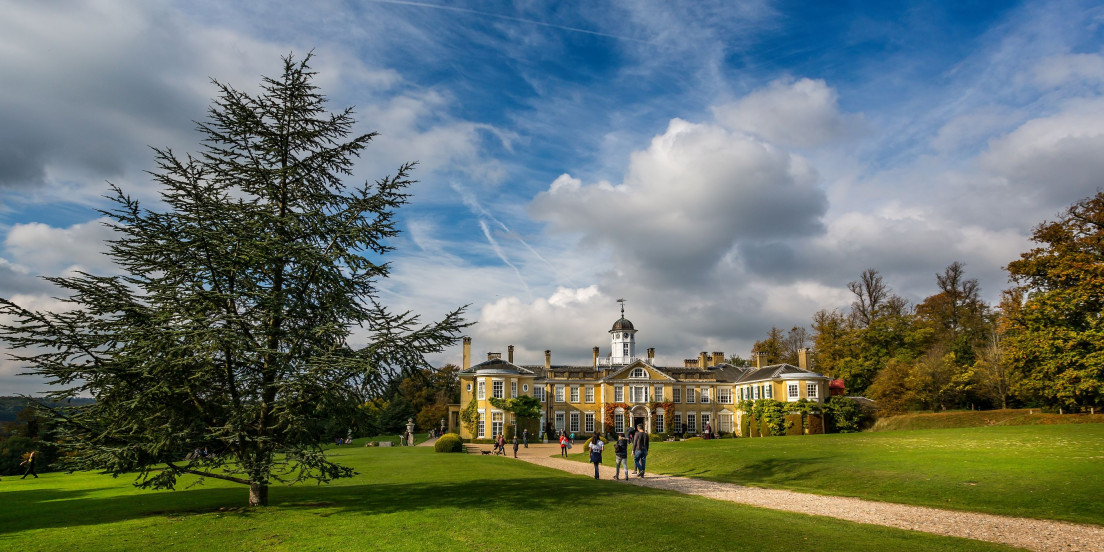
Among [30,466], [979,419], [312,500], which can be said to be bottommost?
[30,466]

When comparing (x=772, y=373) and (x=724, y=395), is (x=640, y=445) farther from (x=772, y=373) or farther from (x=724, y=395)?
(x=724, y=395)

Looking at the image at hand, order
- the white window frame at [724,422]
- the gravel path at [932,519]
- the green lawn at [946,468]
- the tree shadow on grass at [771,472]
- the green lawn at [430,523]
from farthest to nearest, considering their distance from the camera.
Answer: the white window frame at [724,422]
the tree shadow on grass at [771,472]
the green lawn at [946,468]
the gravel path at [932,519]
the green lawn at [430,523]

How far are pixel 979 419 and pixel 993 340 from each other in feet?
25.2

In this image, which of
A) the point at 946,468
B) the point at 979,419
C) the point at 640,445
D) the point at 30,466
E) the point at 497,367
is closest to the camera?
the point at 946,468

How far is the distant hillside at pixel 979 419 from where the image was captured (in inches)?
1134

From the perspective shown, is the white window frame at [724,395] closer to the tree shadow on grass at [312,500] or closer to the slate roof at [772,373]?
the slate roof at [772,373]

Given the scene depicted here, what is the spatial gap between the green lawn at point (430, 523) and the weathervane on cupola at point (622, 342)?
141 feet

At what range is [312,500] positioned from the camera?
1352 centimetres

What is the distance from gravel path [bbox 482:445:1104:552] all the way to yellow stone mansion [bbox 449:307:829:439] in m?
30.8

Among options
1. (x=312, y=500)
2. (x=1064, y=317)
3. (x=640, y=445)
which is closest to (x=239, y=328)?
(x=312, y=500)

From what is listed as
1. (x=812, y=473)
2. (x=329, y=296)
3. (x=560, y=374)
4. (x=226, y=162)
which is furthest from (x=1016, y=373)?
(x=226, y=162)

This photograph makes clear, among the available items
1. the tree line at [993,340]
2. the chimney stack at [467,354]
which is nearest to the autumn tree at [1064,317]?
the tree line at [993,340]

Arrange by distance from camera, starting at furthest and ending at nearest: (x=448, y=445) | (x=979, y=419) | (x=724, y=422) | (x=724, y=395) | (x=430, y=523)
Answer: (x=724, y=395) < (x=724, y=422) < (x=979, y=419) < (x=448, y=445) < (x=430, y=523)

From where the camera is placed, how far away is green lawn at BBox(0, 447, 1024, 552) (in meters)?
9.10
